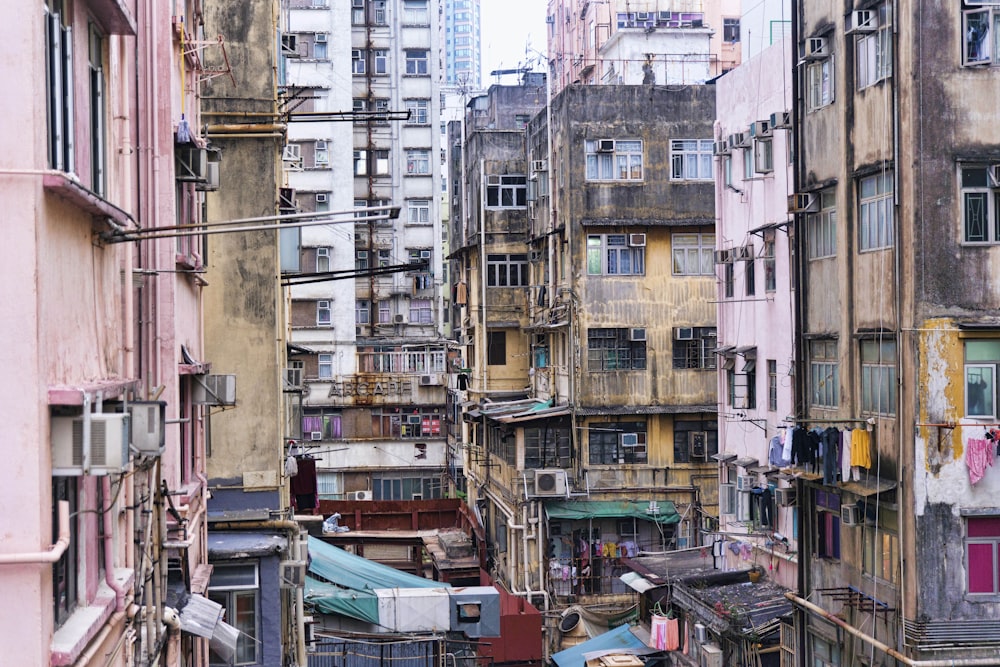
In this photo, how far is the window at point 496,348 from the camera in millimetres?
38156

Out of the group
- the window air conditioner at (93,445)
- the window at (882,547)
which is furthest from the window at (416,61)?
the window air conditioner at (93,445)

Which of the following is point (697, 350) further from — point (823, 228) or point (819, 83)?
point (819, 83)

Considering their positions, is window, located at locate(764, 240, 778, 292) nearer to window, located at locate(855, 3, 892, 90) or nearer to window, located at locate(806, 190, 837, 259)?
window, located at locate(806, 190, 837, 259)

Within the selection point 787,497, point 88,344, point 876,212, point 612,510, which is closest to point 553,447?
point 612,510

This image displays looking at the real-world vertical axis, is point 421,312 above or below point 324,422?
above

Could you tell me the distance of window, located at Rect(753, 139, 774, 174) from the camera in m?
23.1

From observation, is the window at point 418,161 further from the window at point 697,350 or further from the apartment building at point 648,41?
the window at point 697,350

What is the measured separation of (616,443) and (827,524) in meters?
13.6

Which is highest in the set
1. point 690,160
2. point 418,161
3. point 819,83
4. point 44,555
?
point 418,161

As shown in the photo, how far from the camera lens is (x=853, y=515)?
17.1 meters

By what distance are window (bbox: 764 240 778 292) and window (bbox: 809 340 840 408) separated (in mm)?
4749

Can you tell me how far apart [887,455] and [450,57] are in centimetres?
13737

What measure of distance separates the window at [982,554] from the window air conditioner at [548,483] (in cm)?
1605

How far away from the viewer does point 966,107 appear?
1580 centimetres
